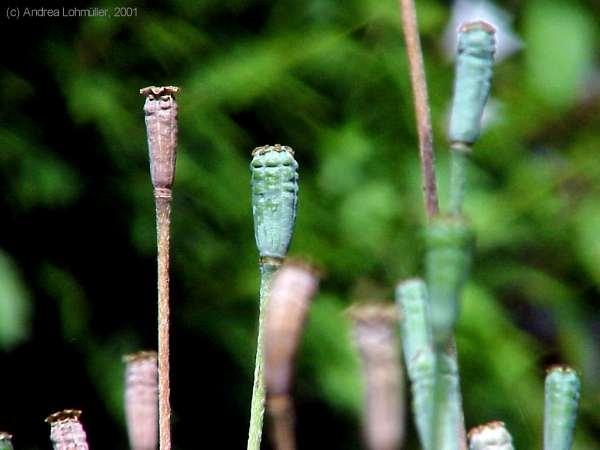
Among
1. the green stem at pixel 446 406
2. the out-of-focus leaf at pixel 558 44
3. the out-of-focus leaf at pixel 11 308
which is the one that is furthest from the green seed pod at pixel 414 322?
the out-of-focus leaf at pixel 558 44

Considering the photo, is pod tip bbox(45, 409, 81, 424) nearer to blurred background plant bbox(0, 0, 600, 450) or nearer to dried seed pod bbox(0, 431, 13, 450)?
dried seed pod bbox(0, 431, 13, 450)

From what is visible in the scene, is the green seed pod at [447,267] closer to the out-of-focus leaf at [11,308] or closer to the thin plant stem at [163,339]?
the thin plant stem at [163,339]

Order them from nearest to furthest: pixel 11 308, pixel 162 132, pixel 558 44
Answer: pixel 162 132 < pixel 11 308 < pixel 558 44

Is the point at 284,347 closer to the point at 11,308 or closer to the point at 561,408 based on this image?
the point at 561,408

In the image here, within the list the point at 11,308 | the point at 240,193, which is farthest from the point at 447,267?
the point at 240,193

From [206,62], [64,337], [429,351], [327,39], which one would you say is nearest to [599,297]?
[327,39]
